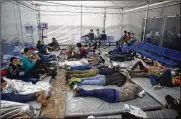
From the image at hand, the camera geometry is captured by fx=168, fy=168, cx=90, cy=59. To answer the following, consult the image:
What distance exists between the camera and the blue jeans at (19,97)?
3.02m

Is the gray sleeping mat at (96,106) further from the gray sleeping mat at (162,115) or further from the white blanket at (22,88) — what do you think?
the white blanket at (22,88)

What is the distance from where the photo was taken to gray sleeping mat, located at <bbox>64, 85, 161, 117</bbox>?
2834 millimetres

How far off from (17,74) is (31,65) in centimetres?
40

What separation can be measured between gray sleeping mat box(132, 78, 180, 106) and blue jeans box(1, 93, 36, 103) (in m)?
2.40

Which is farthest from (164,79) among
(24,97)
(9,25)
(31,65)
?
(9,25)

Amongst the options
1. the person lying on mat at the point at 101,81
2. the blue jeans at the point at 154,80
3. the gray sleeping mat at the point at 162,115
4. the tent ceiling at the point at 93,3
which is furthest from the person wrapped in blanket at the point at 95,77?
the tent ceiling at the point at 93,3

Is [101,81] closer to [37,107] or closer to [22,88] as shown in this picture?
[37,107]

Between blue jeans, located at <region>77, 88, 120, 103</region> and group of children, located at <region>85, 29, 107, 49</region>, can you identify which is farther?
group of children, located at <region>85, 29, 107, 49</region>

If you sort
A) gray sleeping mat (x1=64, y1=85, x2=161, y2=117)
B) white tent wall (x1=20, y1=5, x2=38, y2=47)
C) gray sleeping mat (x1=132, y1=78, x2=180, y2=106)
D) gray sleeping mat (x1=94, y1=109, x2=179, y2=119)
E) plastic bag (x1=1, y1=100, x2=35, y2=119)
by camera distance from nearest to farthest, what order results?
plastic bag (x1=1, y1=100, x2=35, y2=119) < gray sleeping mat (x1=94, y1=109, x2=179, y2=119) < gray sleeping mat (x1=64, y1=85, x2=161, y2=117) < gray sleeping mat (x1=132, y1=78, x2=180, y2=106) < white tent wall (x1=20, y1=5, x2=38, y2=47)

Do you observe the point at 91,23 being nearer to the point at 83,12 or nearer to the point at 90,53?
the point at 83,12

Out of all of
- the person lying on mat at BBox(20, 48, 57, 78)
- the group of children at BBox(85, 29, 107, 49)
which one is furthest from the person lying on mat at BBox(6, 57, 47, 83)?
the group of children at BBox(85, 29, 107, 49)

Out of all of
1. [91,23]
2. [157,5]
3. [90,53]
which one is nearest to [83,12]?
[91,23]

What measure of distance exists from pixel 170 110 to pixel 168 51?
12.5 ft

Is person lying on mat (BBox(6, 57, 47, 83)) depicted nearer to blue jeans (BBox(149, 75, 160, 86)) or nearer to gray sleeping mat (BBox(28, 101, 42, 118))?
gray sleeping mat (BBox(28, 101, 42, 118))
